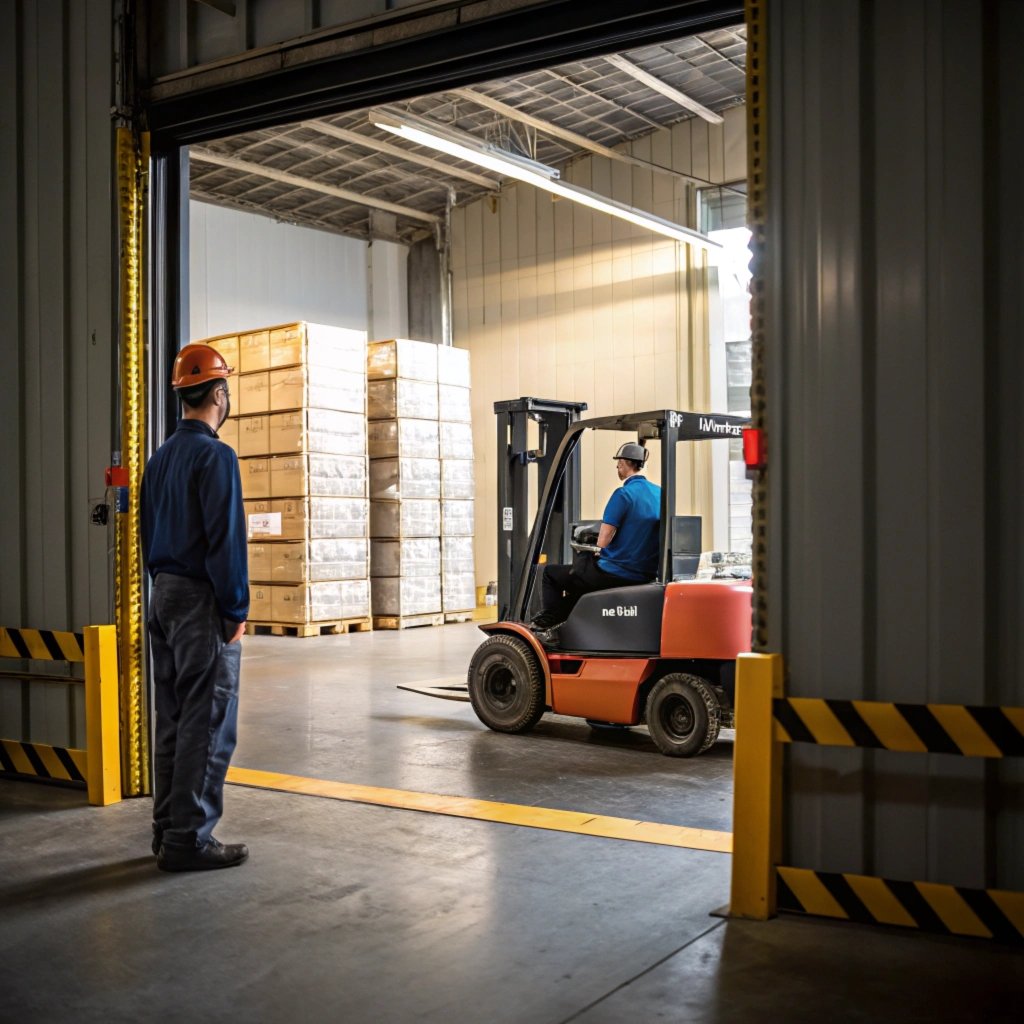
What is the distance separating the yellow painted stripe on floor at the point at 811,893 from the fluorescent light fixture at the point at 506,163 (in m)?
8.82

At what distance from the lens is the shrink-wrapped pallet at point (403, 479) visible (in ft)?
48.1

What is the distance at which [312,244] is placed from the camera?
57.3ft

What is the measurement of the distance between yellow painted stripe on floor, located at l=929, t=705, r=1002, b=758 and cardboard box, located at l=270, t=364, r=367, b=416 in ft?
35.6

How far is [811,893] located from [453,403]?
12.0m

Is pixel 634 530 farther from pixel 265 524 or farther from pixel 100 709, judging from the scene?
pixel 265 524

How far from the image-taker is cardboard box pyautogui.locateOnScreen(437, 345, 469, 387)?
1514cm

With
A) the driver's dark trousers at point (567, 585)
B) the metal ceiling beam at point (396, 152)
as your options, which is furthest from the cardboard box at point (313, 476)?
the driver's dark trousers at point (567, 585)

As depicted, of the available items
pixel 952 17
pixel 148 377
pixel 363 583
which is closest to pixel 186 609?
pixel 148 377

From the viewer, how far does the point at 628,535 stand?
7.23 m

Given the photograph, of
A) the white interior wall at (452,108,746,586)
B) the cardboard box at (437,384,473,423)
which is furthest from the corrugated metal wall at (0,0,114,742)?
the white interior wall at (452,108,746,586)

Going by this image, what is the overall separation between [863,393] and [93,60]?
395 cm

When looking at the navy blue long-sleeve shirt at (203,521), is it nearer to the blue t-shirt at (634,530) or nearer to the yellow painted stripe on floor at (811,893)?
the yellow painted stripe on floor at (811,893)

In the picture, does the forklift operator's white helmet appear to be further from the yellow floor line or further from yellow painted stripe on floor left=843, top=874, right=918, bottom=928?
yellow painted stripe on floor left=843, top=874, right=918, bottom=928

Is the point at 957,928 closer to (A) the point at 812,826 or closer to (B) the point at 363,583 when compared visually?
(A) the point at 812,826
